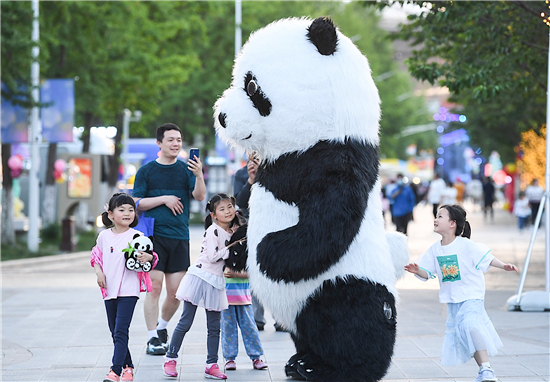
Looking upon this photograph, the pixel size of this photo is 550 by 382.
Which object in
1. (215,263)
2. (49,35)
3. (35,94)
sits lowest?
(215,263)

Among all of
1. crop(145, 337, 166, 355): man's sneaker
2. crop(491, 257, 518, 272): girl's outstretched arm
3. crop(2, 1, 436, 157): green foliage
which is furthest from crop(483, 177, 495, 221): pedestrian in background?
crop(491, 257, 518, 272): girl's outstretched arm

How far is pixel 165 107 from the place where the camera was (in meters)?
30.6

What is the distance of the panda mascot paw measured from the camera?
4.93 m

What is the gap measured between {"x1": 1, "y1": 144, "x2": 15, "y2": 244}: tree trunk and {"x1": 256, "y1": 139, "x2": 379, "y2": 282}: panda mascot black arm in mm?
12364

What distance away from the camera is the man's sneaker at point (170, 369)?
5.46m

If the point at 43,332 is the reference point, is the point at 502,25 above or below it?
above

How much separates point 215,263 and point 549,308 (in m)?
4.71

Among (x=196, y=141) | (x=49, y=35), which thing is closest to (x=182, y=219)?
(x=49, y=35)

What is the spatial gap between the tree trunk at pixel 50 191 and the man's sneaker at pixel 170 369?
13.9 meters

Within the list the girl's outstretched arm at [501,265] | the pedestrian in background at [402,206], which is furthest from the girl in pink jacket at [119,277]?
the pedestrian in background at [402,206]

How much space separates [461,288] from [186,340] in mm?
2933

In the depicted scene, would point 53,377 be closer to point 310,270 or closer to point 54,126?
point 310,270

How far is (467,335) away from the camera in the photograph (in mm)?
5070

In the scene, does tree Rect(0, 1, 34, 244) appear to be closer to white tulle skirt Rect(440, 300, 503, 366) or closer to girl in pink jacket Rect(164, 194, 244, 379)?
girl in pink jacket Rect(164, 194, 244, 379)
